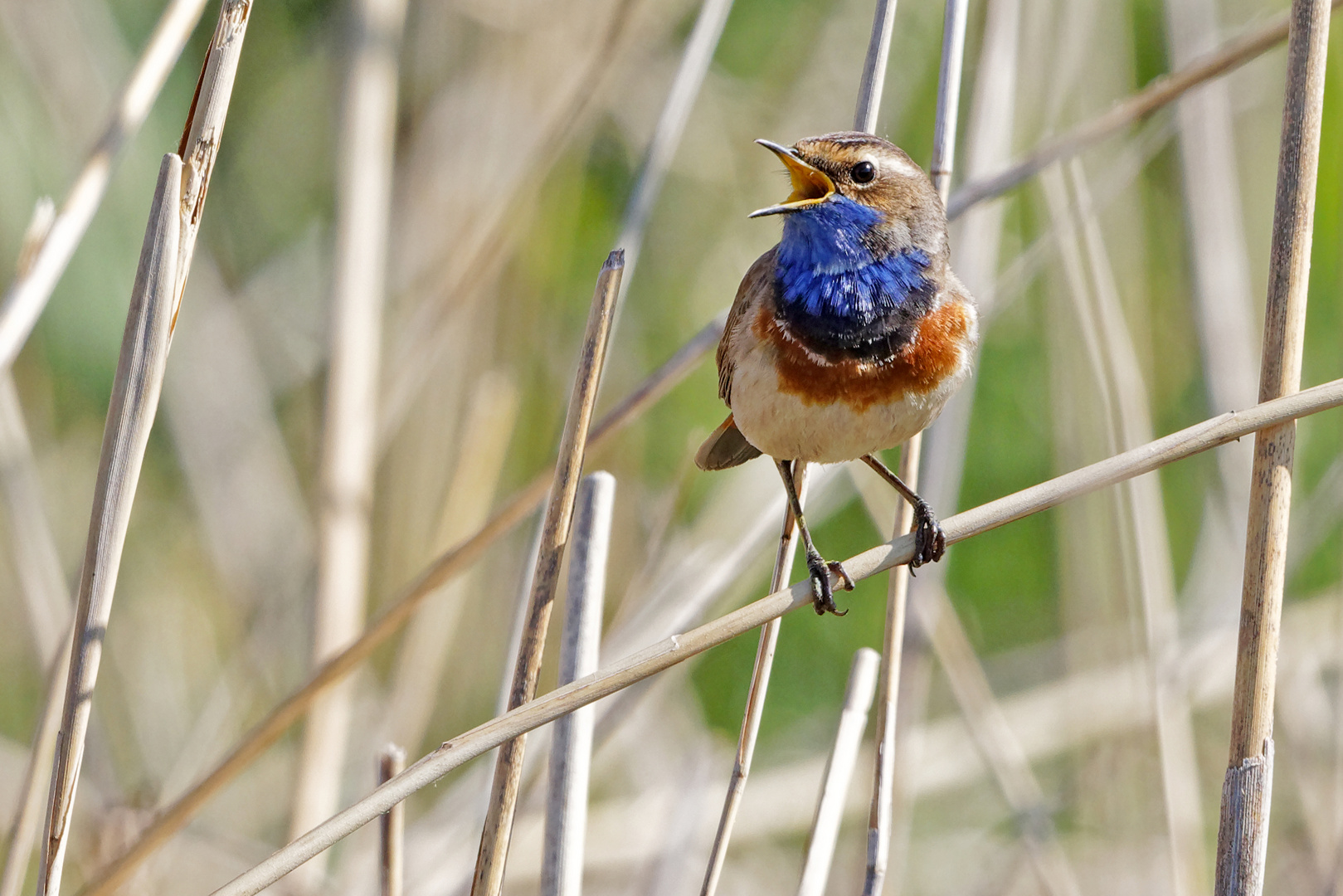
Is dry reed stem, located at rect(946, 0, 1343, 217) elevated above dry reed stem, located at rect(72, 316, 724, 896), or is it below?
above

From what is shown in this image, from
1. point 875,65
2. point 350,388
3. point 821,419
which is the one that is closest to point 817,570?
point 821,419

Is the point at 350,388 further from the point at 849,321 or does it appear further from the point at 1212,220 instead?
the point at 1212,220

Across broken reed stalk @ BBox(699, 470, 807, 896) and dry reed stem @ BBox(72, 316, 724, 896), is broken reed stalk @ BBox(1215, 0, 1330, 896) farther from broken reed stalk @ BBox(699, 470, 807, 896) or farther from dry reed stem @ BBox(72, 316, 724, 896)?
dry reed stem @ BBox(72, 316, 724, 896)

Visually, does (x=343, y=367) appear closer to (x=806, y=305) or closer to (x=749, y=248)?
(x=806, y=305)

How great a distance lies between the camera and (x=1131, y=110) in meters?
2.30

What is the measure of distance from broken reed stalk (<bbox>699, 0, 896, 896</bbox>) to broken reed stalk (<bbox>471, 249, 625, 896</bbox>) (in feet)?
1.34

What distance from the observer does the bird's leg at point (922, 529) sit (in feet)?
6.12

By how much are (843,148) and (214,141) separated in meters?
1.17

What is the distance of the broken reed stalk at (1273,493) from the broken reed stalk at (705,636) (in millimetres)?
105

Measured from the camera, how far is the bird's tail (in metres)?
2.57

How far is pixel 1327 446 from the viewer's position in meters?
4.29

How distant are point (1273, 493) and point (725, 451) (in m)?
1.15

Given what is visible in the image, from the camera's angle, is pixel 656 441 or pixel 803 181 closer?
pixel 803 181

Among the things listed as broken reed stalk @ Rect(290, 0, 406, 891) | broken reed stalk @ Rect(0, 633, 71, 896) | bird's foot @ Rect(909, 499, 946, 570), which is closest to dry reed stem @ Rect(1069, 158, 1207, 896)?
bird's foot @ Rect(909, 499, 946, 570)
